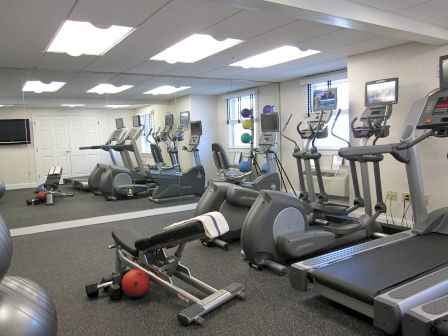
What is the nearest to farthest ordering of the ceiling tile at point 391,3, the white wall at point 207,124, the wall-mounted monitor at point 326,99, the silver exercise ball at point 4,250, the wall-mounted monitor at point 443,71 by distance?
the silver exercise ball at point 4,250
the ceiling tile at point 391,3
the wall-mounted monitor at point 443,71
the wall-mounted monitor at point 326,99
the white wall at point 207,124

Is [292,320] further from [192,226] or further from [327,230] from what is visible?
[327,230]

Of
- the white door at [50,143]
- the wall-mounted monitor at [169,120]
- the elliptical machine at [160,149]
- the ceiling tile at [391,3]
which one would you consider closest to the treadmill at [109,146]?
the white door at [50,143]

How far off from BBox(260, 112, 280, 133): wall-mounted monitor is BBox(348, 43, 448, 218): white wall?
1.13m

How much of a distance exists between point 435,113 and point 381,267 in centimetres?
151

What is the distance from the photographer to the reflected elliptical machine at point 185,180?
6266 millimetres

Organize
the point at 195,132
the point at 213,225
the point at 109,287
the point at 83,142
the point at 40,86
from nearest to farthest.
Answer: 1. the point at 213,225
2. the point at 109,287
3. the point at 40,86
4. the point at 83,142
5. the point at 195,132

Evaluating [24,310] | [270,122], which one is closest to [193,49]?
[270,122]

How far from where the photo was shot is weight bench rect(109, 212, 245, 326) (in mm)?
2334

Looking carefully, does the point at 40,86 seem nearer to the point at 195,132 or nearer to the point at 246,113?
the point at 195,132

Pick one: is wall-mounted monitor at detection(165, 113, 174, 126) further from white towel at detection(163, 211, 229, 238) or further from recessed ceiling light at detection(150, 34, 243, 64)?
white towel at detection(163, 211, 229, 238)

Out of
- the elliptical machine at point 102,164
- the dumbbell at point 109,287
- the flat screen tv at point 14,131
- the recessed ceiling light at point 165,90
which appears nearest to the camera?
the dumbbell at point 109,287

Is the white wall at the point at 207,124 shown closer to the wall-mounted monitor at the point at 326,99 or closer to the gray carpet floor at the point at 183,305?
the wall-mounted monitor at the point at 326,99

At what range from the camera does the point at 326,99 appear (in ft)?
15.5

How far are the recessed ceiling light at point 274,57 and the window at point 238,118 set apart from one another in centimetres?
114
